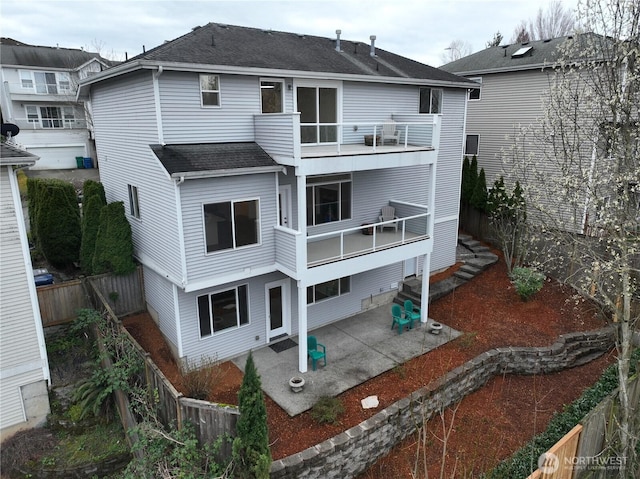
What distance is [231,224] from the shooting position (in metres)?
11.8

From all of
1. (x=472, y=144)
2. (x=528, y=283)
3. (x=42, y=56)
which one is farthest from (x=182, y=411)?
(x=42, y=56)

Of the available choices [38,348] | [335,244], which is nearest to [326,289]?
[335,244]

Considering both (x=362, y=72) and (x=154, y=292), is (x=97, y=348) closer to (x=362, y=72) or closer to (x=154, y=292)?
(x=154, y=292)

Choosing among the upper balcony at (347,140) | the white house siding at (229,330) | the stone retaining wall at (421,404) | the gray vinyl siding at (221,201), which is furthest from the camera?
the white house siding at (229,330)

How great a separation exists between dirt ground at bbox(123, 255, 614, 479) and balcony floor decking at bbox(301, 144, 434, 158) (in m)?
6.44

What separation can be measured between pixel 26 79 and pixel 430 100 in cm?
3749

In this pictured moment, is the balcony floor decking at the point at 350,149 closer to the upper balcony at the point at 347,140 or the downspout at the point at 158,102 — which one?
the upper balcony at the point at 347,140

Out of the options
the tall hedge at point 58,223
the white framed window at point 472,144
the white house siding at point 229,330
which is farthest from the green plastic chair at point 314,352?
the white framed window at point 472,144

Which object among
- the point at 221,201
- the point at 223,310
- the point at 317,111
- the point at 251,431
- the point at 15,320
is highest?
the point at 317,111

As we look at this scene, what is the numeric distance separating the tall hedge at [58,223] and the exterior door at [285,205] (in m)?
8.90

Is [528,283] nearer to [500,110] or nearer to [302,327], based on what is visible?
[302,327]

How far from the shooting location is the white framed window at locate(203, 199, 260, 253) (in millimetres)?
11461

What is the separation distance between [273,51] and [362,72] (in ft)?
10.3

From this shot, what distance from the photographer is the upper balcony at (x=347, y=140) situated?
11570mm
